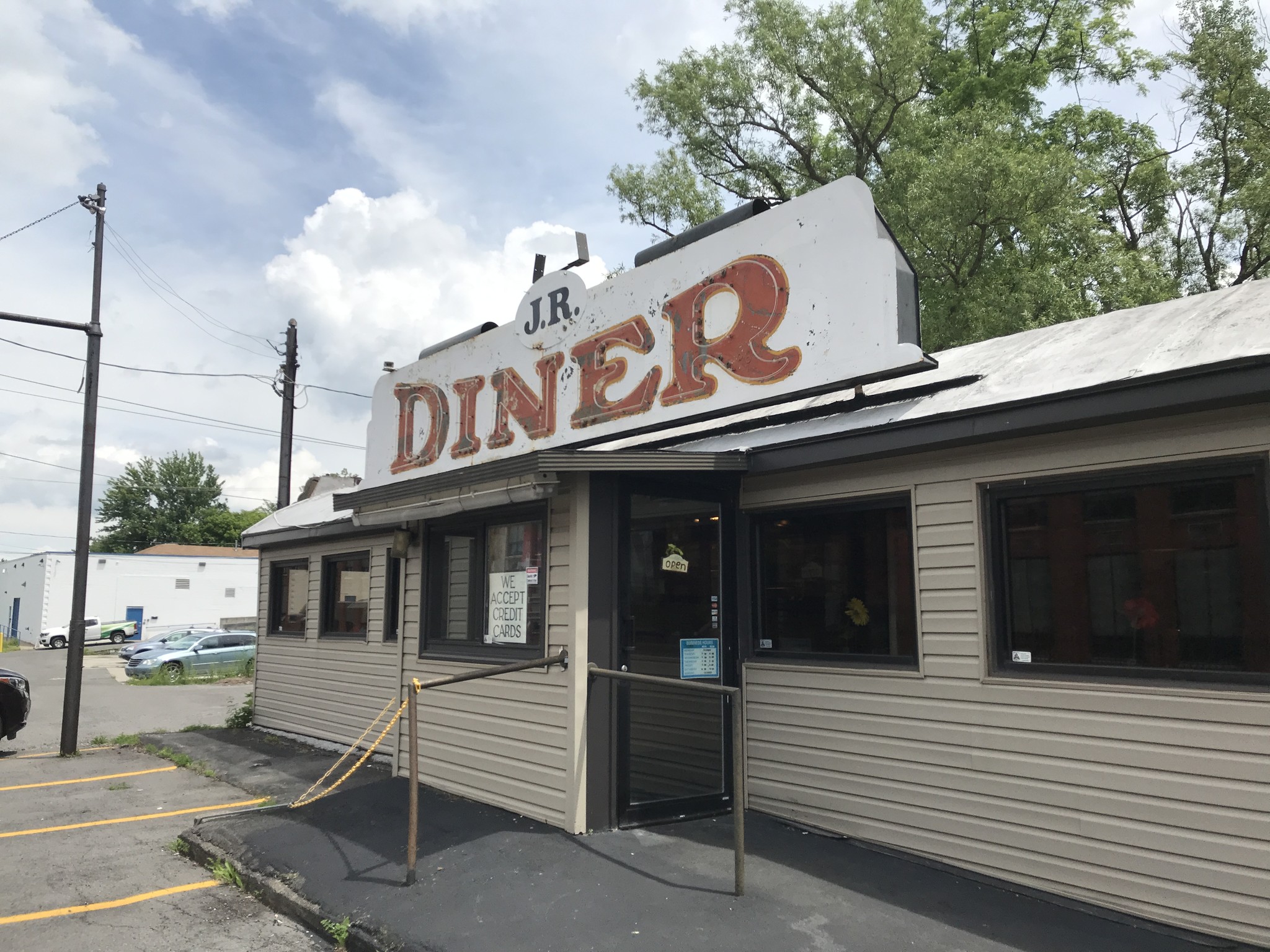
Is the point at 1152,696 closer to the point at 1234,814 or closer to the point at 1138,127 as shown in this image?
the point at 1234,814

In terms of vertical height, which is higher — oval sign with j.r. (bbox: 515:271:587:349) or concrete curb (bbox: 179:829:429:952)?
oval sign with j.r. (bbox: 515:271:587:349)

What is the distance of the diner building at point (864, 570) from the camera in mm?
4254

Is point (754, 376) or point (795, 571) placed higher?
point (754, 376)

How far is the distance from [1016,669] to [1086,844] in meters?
0.94

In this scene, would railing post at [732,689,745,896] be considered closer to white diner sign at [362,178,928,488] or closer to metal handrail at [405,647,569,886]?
metal handrail at [405,647,569,886]

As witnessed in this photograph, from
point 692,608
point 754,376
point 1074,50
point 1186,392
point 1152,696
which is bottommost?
point 1152,696

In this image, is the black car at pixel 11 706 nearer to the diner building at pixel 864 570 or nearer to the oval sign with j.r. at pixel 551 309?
the diner building at pixel 864 570

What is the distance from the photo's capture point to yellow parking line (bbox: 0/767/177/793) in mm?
9242

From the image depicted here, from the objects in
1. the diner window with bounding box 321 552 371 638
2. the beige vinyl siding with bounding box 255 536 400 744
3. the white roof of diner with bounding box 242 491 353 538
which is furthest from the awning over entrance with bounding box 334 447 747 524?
the white roof of diner with bounding box 242 491 353 538

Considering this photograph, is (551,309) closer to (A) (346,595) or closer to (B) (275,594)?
(A) (346,595)

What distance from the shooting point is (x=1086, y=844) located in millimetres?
4527

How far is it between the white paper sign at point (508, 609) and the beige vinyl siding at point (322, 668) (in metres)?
1.62

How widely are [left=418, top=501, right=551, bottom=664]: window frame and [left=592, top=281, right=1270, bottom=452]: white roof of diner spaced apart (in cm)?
115

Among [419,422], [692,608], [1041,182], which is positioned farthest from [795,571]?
[1041,182]
